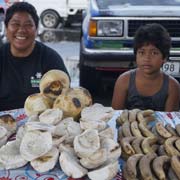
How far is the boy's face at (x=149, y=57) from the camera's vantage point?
2803 millimetres

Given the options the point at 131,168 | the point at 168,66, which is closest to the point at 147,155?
the point at 131,168

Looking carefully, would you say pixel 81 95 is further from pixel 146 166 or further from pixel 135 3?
pixel 135 3

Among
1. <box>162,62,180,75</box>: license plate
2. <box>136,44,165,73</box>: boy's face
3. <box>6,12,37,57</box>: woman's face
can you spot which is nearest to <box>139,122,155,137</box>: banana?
<box>136,44,165,73</box>: boy's face

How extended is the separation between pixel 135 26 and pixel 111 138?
3.25m

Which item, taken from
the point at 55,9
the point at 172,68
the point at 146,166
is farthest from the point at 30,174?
the point at 55,9

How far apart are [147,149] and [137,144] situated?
2.1 inches

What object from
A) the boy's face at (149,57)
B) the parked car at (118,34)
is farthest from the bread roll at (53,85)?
the parked car at (118,34)

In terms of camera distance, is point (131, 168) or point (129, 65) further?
point (129, 65)

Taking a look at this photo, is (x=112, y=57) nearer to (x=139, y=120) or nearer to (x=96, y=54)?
(x=96, y=54)

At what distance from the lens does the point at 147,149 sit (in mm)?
1650

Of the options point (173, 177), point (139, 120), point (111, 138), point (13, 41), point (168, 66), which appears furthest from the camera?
point (168, 66)

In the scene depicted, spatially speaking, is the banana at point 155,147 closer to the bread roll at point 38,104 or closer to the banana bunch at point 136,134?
the banana bunch at point 136,134

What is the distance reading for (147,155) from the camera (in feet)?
5.22

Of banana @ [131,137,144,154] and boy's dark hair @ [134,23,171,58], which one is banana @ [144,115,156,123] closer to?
banana @ [131,137,144,154]
